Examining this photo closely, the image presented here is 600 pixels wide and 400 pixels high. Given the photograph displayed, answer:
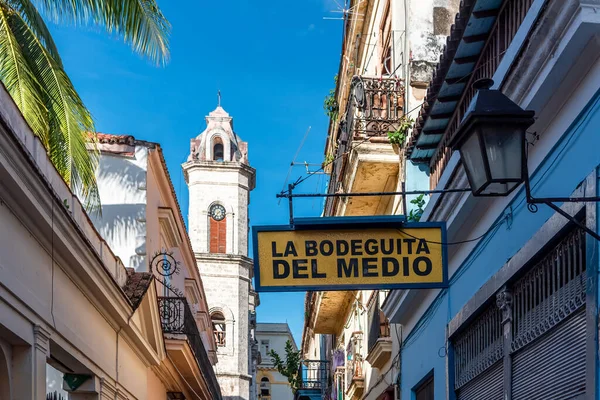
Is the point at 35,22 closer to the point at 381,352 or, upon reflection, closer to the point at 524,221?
the point at 524,221

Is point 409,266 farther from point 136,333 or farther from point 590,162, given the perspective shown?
point 136,333

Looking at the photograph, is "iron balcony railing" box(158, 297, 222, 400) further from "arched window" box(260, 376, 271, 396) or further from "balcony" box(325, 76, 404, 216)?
"arched window" box(260, 376, 271, 396)

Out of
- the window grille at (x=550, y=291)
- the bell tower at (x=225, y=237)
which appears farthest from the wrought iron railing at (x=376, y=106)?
the bell tower at (x=225, y=237)

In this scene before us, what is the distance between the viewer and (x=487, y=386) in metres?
8.41

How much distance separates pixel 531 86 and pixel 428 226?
2164 mm

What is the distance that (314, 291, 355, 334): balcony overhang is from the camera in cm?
2225

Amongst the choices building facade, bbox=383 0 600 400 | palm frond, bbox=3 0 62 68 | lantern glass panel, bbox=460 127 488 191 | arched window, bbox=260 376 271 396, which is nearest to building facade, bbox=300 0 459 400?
building facade, bbox=383 0 600 400

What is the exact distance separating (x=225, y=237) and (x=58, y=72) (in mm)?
44148

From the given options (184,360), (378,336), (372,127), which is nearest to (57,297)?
(372,127)

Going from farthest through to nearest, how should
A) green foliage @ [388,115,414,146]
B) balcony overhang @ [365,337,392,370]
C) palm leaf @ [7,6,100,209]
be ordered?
balcony overhang @ [365,337,392,370]
green foliage @ [388,115,414,146]
palm leaf @ [7,6,100,209]

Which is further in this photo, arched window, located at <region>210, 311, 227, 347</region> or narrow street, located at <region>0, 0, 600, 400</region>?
arched window, located at <region>210, 311, 227, 347</region>

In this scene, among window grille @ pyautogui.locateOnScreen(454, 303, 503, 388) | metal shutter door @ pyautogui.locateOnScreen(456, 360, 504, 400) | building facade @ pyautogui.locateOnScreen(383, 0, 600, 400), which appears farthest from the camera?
window grille @ pyautogui.locateOnScreen(454, 303, 503, 388)

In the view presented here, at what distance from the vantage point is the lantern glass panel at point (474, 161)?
17.1ft

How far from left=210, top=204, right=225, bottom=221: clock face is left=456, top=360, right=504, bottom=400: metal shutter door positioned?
4528 cm
